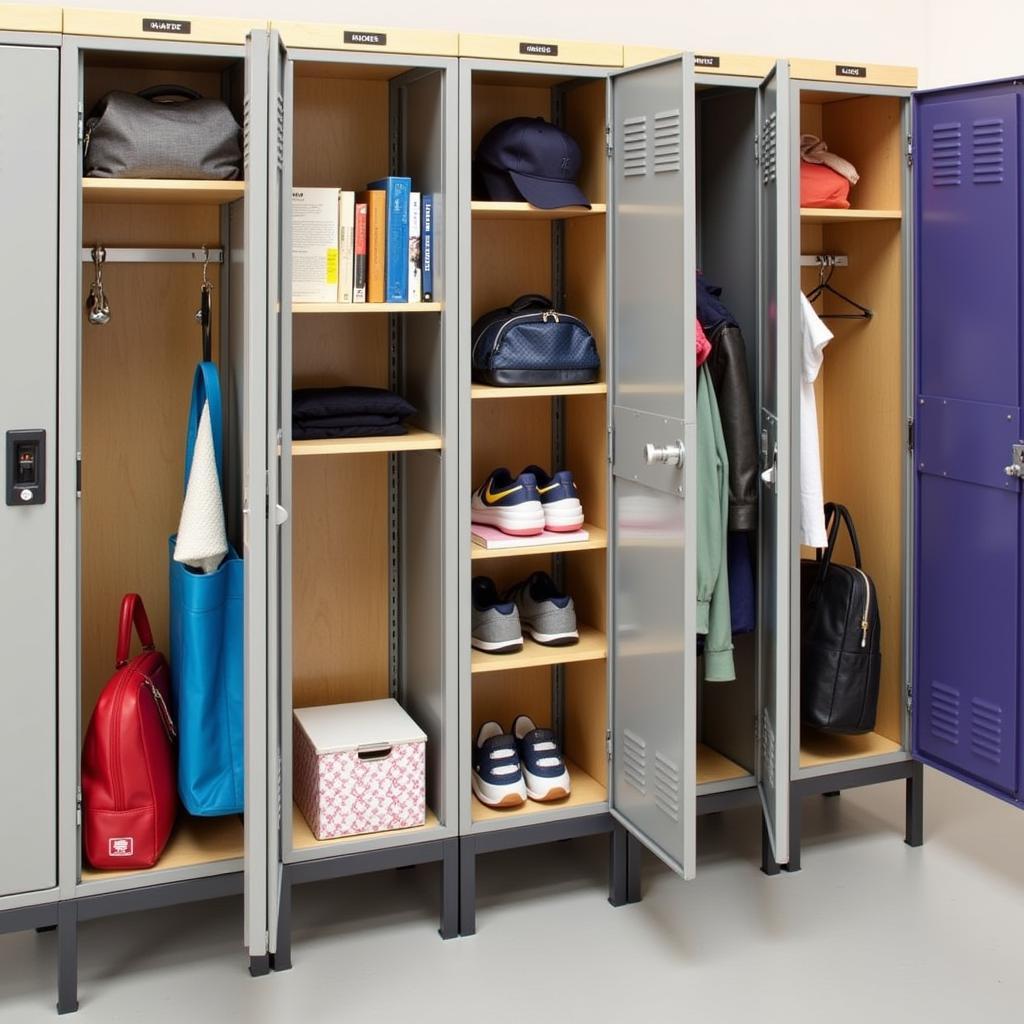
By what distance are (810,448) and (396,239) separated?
1221 millimetres

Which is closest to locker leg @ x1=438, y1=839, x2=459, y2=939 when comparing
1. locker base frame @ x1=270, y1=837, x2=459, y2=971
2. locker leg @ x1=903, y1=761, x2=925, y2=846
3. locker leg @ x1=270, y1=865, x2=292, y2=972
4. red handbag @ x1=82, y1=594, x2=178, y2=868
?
locker base frame @ x1=270, y1=837, x2=459, y2=971

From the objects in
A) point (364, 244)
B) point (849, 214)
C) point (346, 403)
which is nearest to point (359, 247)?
point (364, 244)

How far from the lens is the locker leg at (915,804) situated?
12.0 feet

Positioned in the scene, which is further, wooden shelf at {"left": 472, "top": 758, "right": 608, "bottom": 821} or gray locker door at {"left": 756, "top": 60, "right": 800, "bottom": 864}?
wooden shelf at {"left": 472, "top": 758, "right": 608, "bottom": 821}

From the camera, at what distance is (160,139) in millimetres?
2838

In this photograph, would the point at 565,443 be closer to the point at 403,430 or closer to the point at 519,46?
the point at 403,430

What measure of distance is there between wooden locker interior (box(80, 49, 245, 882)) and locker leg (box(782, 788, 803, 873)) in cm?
145

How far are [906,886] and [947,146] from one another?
192cm

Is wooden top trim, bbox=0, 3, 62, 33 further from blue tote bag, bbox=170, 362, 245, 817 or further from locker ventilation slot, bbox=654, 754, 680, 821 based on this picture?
locker ventilation slot, bbox=654, 754, 680, 821

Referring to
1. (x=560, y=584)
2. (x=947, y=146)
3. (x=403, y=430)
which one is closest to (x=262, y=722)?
(x=403, y=430)

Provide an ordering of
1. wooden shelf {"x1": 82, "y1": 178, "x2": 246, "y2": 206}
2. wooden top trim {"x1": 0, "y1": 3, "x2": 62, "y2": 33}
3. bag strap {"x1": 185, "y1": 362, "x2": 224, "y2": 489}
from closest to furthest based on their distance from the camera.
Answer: wooden top trim {"x1": 0, "y1": 3, "x2": 62, "y2": 33} → wooden shelf {"x1": 82, "y1": 178, "x2": 246, "y2": 206} → bag strap {"x1": 185, "y1": 362, "x2": 224, "y2": 489}

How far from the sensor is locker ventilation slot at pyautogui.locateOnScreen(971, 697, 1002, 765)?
10.9 feet

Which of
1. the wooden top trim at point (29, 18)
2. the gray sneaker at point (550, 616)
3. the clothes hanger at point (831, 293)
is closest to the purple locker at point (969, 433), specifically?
the clothes hanger at point (831, 293)

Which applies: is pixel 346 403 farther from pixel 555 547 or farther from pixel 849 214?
pixel 849 214
